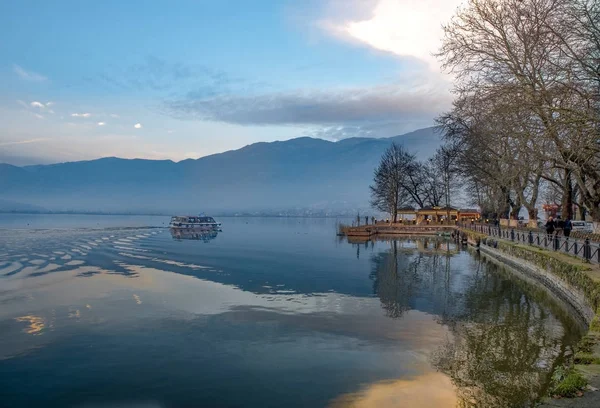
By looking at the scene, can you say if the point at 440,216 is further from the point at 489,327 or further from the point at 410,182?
the point at 489,327

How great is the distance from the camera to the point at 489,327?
56.5 ft

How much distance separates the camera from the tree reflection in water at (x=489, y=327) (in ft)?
37.7

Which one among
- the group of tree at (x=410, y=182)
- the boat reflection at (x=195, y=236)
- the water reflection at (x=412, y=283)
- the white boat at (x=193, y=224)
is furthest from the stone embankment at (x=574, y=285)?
the white boat at (x=193, y=224)

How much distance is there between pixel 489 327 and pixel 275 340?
25.4ft

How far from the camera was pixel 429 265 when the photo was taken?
37.2m

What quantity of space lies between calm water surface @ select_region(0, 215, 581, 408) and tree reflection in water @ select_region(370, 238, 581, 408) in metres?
0.06

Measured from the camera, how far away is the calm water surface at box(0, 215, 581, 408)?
11156mm

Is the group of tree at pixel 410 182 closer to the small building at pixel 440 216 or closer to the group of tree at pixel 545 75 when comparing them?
the small building at pixel 440 216

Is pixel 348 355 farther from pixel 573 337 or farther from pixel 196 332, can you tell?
pixel 573 337

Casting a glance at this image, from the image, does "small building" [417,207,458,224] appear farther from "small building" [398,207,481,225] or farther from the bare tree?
the bare tree

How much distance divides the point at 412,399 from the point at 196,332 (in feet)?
27.4

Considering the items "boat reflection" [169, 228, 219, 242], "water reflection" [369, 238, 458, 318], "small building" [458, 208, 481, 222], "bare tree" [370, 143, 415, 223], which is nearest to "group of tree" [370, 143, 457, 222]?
"bare tree" [370, 143, 415, 223]

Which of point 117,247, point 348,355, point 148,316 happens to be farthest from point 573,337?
point 117,247

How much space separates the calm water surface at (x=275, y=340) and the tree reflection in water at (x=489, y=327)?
0.20 feet
